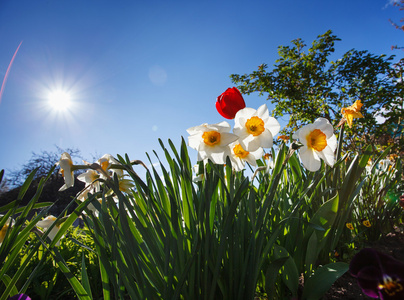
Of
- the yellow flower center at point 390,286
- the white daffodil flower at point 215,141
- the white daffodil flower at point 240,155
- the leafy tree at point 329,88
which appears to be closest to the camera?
the yellow flower center at point 390,286

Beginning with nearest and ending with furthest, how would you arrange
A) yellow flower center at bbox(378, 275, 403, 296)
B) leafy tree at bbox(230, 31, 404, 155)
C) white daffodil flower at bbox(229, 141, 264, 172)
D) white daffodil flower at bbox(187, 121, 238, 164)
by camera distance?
1. yellow flower center at bbox(378, 275, 403, 296)
2. white daffodil flower at bbox(187, 121, 238, 164)
3. white daffodil flower at bbox(229, 141, 264, 172)
4. leafy tree at bbox(230, 31, 404, 155)

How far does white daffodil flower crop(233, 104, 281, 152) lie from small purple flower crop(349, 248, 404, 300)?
0.43 meters

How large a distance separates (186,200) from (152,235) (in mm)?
184

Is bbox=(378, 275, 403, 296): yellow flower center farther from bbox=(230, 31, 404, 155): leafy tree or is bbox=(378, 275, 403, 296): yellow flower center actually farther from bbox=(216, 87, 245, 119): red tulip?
bbox=(230, 31, 404, 155): leafy tree

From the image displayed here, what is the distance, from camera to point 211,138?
861 millimetres

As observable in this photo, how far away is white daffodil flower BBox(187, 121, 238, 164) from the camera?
0.83 metres

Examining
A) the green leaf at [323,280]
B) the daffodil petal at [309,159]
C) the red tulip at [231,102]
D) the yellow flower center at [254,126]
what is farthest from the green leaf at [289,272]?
the red tulip at [231,102]

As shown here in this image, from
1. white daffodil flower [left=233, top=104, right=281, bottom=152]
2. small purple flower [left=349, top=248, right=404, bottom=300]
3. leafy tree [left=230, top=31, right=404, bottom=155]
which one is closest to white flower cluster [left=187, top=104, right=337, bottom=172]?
white daffodil flower [left=233, top=104, right=281, bottom=152]

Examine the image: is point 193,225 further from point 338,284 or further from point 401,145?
point 401,145

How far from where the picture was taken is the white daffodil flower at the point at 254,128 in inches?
33.6

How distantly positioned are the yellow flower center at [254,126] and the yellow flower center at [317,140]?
174 mm

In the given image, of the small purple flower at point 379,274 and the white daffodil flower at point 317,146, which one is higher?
the white daffodil flower at point 317,146

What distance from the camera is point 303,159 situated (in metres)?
0.85

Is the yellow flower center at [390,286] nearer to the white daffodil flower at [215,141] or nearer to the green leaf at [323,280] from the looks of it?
the green leaf at [323,280]
